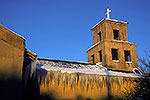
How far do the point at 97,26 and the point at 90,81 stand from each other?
8.76 m

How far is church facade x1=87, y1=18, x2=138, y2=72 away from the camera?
1563cm

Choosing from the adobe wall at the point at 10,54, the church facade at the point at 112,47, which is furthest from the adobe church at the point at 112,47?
the adobe wall at the point at 10,54

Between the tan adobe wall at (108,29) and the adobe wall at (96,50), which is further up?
the tan adobe wall at (108,29)

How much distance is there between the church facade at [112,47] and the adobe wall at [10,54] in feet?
32.0

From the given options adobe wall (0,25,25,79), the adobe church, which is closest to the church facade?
the adobe church

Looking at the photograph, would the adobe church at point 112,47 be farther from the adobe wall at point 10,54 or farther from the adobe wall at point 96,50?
the adobe wall at point 10,54

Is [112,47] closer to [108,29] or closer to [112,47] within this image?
[112,47]

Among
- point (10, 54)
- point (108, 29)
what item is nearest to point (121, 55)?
point (108, 29)

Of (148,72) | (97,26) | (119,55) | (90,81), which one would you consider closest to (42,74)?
(90,81)

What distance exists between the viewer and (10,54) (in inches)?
243

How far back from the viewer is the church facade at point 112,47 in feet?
51.3

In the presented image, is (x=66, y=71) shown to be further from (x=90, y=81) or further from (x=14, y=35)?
(x=14, y=35)

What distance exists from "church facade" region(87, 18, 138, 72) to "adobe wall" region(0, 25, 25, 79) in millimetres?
9751

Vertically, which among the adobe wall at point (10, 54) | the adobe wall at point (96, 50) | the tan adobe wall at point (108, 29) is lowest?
the adobe wall at point (10, 54)
